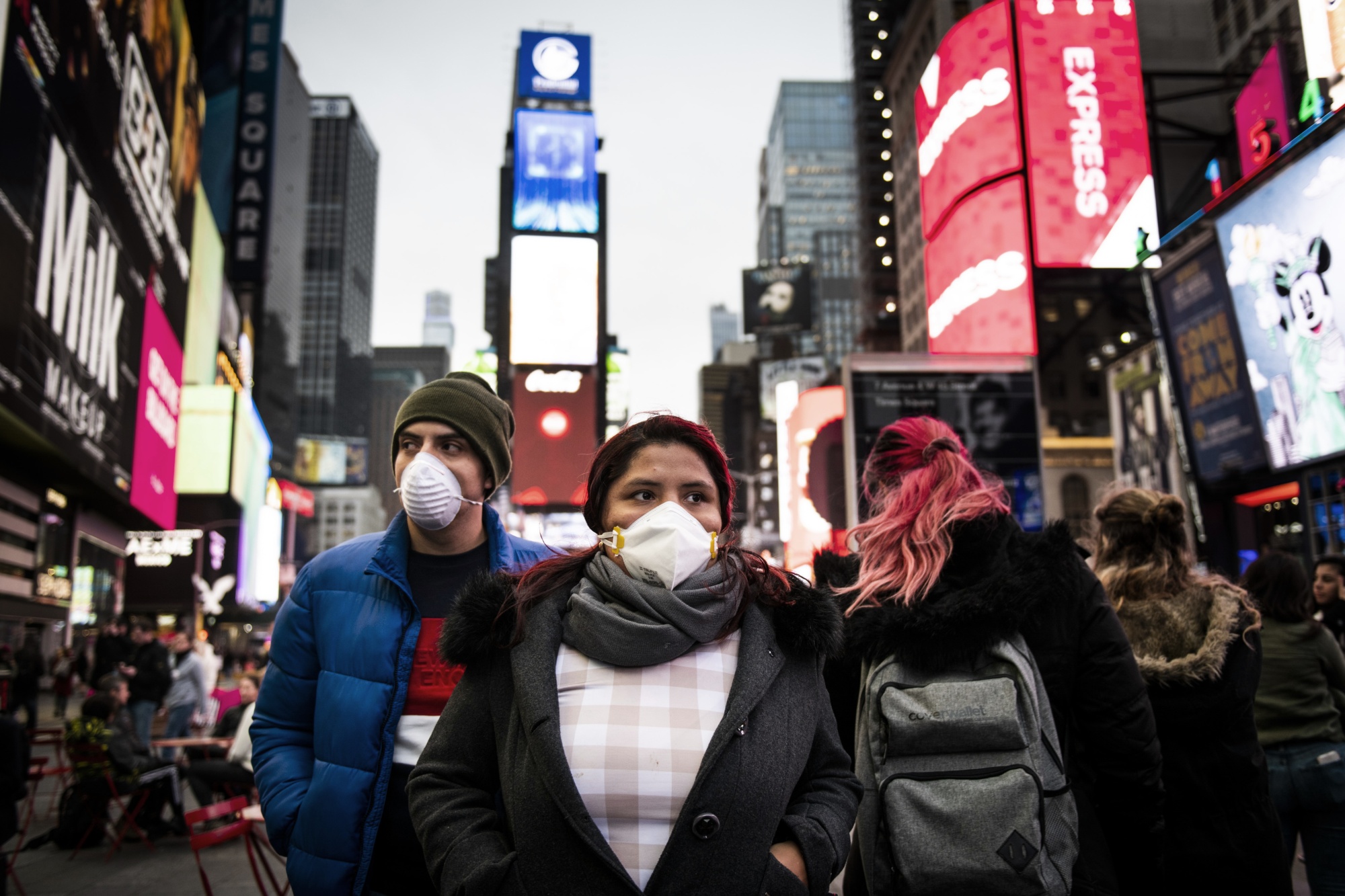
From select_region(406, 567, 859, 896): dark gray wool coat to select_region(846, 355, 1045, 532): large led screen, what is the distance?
421 inches

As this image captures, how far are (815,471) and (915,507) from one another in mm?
16844

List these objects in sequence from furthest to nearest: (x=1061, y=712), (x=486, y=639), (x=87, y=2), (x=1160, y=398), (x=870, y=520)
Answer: (x=1160, y=398) → (x=87, y=2) → (x=870, y=520) → (x=1061, y=712) → (x=486, y=639)

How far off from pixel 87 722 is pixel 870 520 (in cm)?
877

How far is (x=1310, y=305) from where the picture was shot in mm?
11359

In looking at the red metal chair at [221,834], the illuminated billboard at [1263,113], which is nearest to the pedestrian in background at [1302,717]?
the red metal chair at [221,834]

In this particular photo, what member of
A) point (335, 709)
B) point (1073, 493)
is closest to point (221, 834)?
point (335, 709)

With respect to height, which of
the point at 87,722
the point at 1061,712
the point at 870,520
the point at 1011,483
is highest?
the point at 1011,483

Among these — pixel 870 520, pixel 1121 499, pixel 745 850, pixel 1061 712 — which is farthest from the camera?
pixel 1121 499

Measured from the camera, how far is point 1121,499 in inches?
152

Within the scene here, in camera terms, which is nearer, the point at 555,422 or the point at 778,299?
the point at 555,422

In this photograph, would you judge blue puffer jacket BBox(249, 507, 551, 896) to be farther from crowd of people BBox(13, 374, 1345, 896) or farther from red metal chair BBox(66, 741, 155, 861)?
red metal chair BBox(66, 741, 155, 861)

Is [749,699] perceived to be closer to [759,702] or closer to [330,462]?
[759,702]

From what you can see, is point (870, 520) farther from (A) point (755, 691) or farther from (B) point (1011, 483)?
(B) point (1011, 483)

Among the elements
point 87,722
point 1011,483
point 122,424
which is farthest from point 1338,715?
point 122,424
